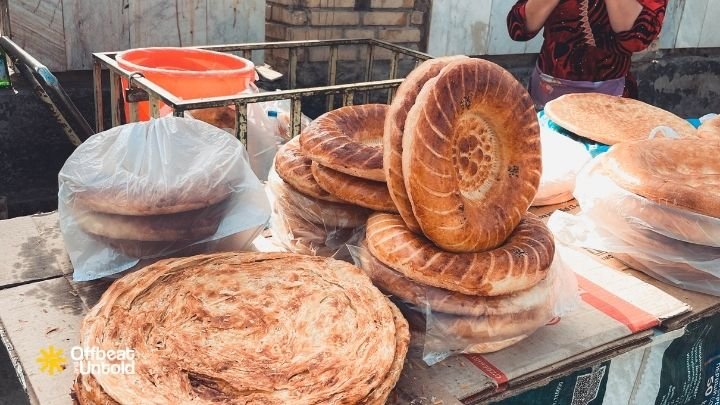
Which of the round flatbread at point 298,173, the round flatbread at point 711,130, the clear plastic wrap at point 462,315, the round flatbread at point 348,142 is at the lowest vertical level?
the clear plastic wrap at point 462,315

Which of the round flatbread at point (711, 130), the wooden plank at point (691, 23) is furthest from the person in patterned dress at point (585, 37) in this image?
the wooden plank at point (691, 23)

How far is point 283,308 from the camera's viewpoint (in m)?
1.60

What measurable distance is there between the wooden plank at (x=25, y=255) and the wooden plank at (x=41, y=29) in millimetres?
1673

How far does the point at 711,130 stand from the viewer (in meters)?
2.92

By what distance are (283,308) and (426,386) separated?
0.41m

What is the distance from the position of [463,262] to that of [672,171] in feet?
3.88

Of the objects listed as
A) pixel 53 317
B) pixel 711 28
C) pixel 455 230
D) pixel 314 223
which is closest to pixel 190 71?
pixel 314 223

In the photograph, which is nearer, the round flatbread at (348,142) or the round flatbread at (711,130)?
the round flatbread at (348,142)

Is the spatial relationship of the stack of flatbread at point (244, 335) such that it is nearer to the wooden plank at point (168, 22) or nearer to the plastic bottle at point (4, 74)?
the plastic bottle at point (4, 74)

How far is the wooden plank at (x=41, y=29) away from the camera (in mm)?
3443

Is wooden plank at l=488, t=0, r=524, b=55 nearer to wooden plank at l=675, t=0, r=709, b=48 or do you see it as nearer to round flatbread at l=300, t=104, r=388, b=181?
wooden plank at l=675, t=0, r=709, b=48

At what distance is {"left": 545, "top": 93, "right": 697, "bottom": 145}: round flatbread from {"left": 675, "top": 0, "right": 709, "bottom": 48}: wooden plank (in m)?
3.66

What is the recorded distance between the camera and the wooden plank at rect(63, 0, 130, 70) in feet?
11.8

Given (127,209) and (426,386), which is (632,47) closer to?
(426,386)
